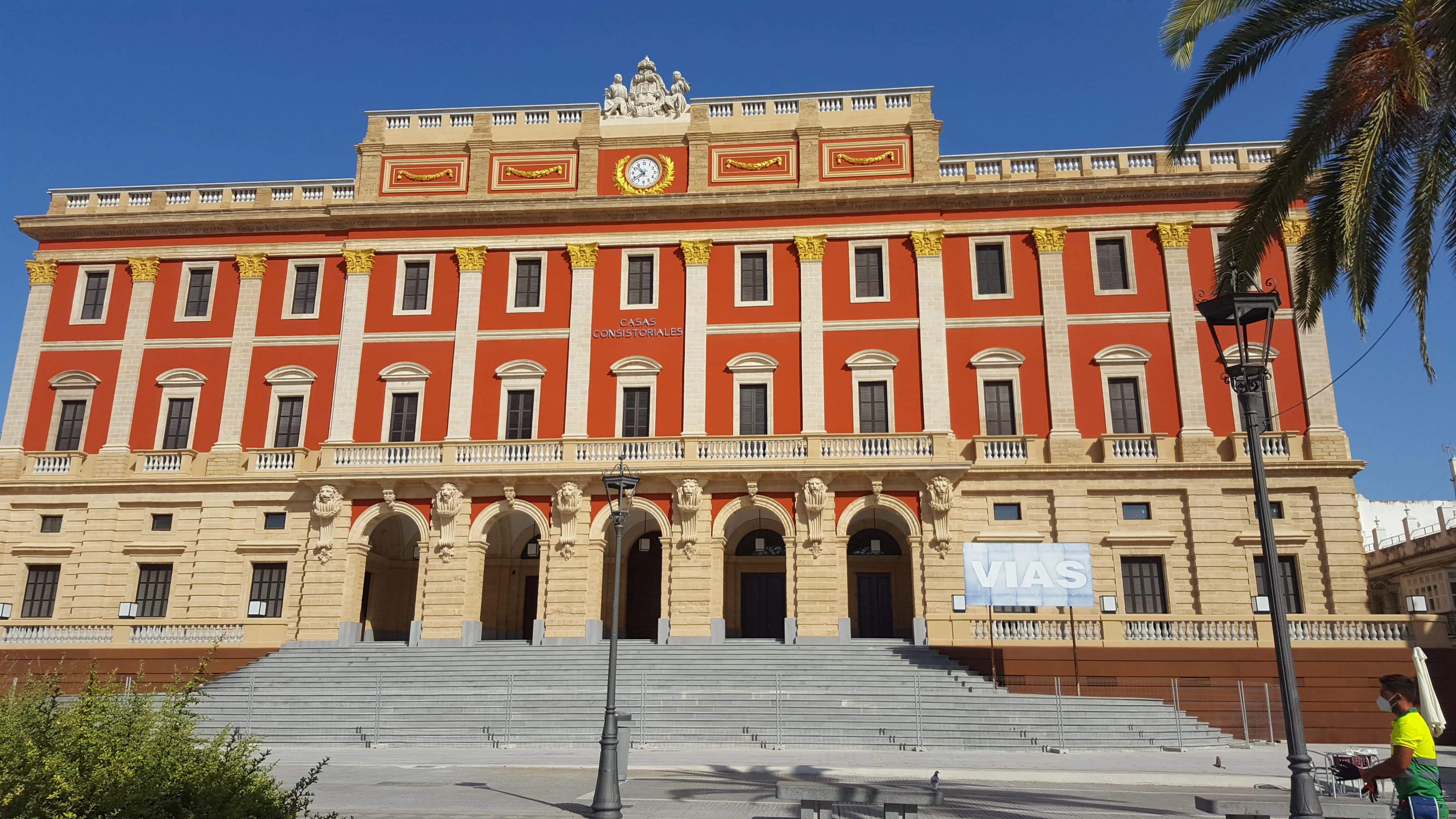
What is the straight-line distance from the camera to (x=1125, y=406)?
3080 centimetres

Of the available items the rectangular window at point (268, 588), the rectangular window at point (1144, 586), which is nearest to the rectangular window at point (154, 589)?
the rectangular window at point (268, 588)

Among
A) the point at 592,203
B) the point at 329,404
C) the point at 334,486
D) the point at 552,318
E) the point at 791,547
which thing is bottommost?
the point at 791,547

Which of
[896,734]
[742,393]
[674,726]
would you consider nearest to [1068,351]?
[742,393]

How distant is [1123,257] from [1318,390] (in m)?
6.98

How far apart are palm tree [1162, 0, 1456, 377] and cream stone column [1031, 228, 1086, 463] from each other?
15000mm

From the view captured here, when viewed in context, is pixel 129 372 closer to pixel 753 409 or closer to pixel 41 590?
pixel 41 590

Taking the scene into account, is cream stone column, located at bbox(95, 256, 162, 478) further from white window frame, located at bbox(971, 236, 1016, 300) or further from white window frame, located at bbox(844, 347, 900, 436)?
white window frame, located at bbox(971, 236, 1016, 300)

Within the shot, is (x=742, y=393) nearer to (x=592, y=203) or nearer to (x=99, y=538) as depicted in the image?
(x=592, y=203)

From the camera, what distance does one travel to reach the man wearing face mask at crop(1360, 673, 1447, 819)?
8.40 metres

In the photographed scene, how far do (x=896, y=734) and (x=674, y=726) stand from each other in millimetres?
4955

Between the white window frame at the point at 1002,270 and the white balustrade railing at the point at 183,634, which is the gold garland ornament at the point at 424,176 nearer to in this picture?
the white balustrade railing at the point at 183,634

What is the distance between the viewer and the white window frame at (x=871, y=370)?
102ft

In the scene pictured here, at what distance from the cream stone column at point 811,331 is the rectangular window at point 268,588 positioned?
56.2 ft

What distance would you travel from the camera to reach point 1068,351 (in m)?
Result: 31.1
